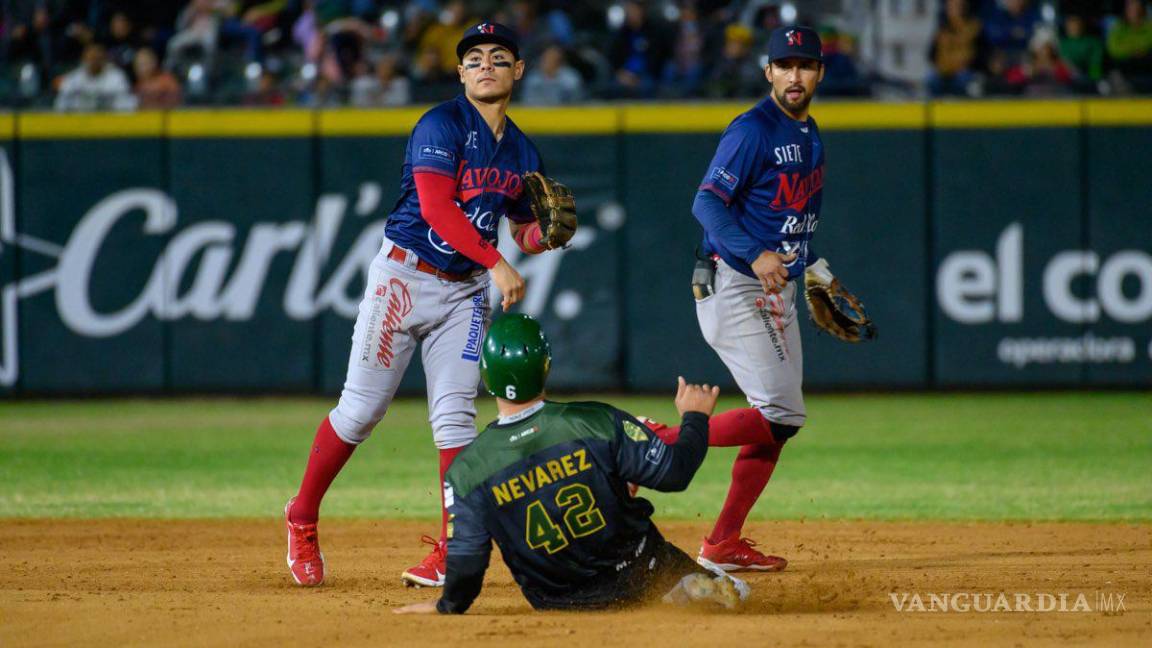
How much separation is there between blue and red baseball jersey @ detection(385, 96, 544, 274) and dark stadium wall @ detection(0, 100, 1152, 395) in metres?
7.49

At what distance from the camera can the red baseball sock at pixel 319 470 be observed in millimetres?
5727

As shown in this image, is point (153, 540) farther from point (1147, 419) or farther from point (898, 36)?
point (898, 36)

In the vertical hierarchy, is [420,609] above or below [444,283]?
below

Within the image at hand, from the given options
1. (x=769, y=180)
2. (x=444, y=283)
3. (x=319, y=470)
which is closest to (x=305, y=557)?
(x=319, y=470)

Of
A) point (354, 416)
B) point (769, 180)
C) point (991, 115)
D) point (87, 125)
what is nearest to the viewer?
point (354, 416)

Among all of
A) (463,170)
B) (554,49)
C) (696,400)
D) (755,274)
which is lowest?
(696,400)

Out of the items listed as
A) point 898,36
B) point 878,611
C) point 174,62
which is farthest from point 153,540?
point 898,36

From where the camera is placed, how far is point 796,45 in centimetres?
584

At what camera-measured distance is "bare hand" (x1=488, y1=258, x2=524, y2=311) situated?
16.9ft

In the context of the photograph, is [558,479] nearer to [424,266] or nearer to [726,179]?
[424,266]

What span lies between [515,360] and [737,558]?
1818mm

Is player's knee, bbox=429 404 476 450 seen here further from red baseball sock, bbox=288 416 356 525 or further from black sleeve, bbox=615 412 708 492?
black sleeve, bbox=615 412 708 492

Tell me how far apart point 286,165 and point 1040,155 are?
22.5 ft

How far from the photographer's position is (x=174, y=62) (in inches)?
560
